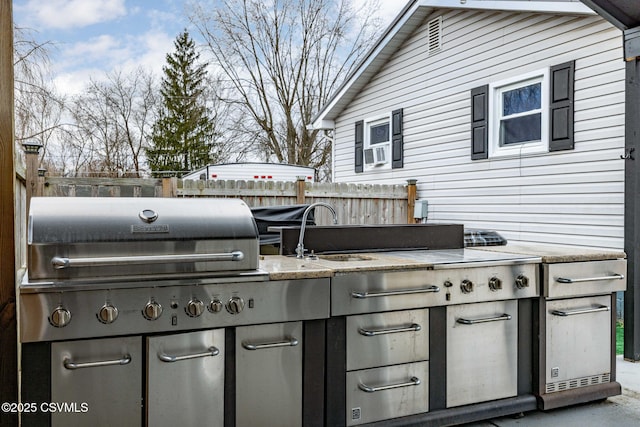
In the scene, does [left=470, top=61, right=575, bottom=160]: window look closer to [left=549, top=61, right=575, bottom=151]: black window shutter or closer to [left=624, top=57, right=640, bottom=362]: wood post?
[left=549, top=61, right=575, bottom=151]: black window shutter

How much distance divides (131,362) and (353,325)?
1042mm

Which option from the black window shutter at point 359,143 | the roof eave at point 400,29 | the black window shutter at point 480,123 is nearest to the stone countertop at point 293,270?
the roof eave at point 400,29

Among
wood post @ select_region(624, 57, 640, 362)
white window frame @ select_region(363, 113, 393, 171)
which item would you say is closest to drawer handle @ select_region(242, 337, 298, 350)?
wood post @ select_region(624, 57, 640, 362)

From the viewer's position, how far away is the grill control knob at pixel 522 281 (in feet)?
9.57

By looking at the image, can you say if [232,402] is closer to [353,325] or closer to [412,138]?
[353,325]

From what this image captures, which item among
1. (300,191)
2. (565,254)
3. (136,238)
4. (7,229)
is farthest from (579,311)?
(300,191)

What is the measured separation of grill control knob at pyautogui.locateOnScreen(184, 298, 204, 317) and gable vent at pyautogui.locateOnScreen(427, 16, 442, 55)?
6.47 metres

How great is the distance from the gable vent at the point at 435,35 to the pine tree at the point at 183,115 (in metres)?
10.5

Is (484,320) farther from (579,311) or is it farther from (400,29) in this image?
(400,29)

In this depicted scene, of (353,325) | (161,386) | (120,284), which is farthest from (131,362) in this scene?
(353,325)

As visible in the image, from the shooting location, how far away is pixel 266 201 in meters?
6.97

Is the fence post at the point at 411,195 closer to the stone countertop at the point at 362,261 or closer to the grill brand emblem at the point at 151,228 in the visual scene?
the stone countertop at the point at 362,261

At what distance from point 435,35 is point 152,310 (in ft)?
22.3

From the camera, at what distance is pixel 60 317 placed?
1.97 metres
